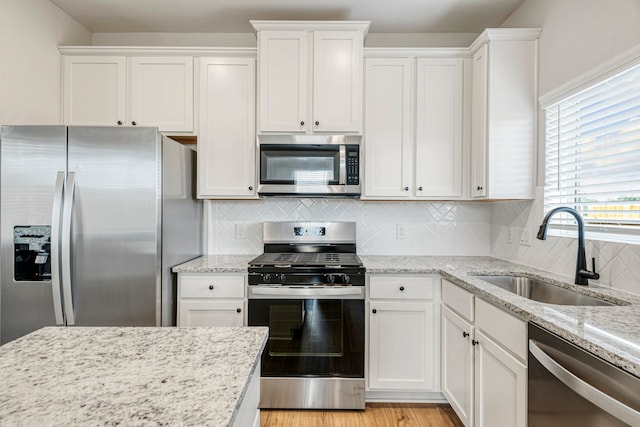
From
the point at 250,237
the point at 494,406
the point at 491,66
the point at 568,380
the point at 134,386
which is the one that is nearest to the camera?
the point at 134,386

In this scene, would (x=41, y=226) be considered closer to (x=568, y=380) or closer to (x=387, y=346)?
(x=387, y=346)

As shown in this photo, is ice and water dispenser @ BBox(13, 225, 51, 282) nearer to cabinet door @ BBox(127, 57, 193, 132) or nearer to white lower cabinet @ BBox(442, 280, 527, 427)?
cabinet door @ BBox(127, 57, 193, 132)

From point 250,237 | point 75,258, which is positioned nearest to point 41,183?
point 75,258

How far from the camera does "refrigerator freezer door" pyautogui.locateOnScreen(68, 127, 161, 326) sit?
1911 millimetres

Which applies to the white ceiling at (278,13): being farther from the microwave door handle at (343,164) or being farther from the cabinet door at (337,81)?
the microwave door handle at (343,164)

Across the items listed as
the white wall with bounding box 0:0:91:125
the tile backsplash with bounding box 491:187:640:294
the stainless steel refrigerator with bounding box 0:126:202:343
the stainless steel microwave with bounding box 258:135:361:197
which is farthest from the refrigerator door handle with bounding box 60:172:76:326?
the tile backsplash with bounding box 491:187:640:294

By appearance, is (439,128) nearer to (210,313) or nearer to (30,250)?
(210,313)

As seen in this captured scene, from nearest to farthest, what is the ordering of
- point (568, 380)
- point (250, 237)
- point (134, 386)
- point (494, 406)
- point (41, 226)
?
point (134, 386), point (568, 380), point (494, 406), point (41, 226), point (250, 237)

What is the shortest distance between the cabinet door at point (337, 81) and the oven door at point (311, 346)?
3.81ft

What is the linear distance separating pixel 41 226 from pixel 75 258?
26cm

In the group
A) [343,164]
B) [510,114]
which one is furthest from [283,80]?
[510,114]

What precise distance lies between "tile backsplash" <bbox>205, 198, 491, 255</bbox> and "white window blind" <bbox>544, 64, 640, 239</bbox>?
72 centimetres

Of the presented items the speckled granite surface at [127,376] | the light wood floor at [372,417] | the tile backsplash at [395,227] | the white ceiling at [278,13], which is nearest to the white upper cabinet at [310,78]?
the white ceiling at [278,13]

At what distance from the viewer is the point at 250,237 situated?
2.79 meters
